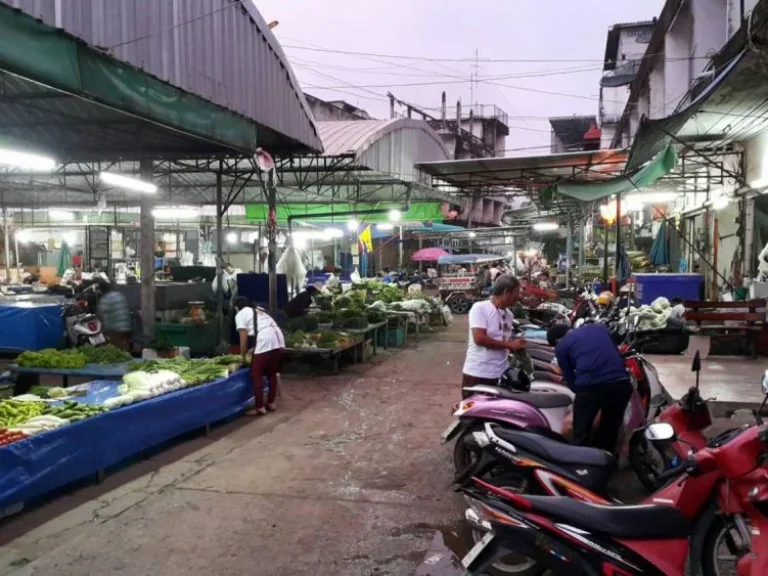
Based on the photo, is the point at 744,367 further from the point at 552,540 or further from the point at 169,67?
the point at 169,67

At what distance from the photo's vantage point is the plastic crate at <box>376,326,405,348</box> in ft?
50.9

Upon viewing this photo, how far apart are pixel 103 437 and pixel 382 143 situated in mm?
13596

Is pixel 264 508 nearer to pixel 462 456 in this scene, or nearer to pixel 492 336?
pixel 462 456

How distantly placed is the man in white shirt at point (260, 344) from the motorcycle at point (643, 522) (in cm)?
537

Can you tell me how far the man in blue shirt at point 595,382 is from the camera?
5043 mm

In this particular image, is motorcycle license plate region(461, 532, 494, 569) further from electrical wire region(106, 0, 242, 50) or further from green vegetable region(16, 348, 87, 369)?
green vegetable region(16, 348, 87, 369)

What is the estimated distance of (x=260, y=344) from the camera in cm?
833

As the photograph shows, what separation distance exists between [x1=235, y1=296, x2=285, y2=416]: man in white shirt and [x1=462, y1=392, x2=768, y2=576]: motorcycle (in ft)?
17.6

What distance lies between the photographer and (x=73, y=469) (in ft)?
18.2

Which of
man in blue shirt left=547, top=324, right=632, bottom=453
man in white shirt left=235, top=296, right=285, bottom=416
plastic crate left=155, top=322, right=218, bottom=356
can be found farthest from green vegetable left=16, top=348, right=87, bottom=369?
man in blue shirt left=547, top=324, right=632, bottom=453

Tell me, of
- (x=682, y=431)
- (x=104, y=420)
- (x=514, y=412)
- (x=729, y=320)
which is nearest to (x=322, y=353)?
(x=104, y=420)

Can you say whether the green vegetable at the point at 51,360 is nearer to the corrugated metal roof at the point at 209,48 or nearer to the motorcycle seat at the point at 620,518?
the corrugated metal roof at the point at 209,48

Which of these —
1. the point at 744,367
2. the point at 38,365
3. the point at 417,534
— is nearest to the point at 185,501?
the point at 417,534

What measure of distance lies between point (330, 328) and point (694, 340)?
7094 millimetres
